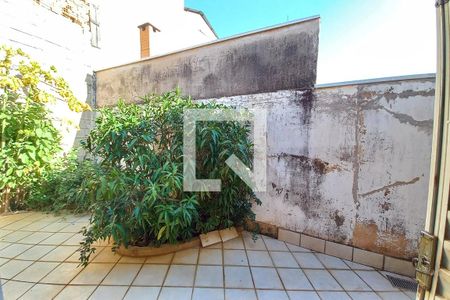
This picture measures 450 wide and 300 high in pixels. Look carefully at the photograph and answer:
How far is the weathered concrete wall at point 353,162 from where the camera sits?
5.88 ft

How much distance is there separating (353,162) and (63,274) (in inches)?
109

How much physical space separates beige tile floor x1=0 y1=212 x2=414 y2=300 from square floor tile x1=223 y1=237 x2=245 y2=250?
1cm

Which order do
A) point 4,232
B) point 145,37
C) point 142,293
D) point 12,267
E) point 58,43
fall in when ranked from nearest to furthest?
1. point 142,293
2. point 12,267
3. point 4,232
4. point 58,43
5. point 145,37

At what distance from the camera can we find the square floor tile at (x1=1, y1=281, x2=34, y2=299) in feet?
5.20

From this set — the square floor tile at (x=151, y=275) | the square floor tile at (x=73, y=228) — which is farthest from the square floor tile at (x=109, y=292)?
the square floor tile at (x=73, y=228)

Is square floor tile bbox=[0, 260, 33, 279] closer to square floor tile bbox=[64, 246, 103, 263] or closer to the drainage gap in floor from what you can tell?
square floor tile bbox=[64, 246, 103, 263]

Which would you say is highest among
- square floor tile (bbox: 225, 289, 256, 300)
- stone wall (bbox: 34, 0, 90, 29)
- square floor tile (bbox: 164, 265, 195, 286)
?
stone wall (bbox: 34, 0, 90, 29)

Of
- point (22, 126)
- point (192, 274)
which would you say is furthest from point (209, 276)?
point (22, 126)

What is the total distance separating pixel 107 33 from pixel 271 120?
4.18 m

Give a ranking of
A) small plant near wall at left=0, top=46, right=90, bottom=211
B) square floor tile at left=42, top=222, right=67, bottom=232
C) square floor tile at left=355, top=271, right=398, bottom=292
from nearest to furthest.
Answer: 1. square floor tile at left=355, top=271, right=398, bottom=292
2. square floor tile at left=42, top=222, right=67, bottom=232
3. small plant near wall at left=0, top=46, right=90, bottom=211

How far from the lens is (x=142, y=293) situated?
63.5 inches

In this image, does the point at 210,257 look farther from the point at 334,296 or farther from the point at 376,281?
the point at 376,281

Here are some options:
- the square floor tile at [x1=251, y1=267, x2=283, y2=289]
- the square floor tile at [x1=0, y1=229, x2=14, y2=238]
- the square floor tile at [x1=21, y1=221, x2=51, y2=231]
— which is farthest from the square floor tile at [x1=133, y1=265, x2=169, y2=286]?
the square floor tile at [x1=0, y1=229, x2=14, y2=238]

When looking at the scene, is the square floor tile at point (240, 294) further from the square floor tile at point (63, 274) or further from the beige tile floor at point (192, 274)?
the square floor tile at point (63, 274)
